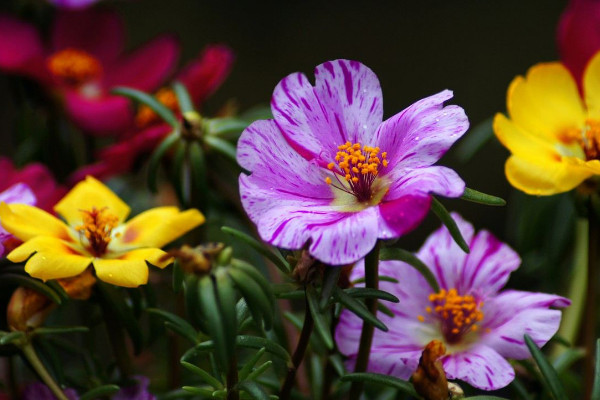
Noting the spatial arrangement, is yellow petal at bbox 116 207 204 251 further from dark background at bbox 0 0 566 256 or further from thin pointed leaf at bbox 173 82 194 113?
dark background at bbox 0 0 566 256

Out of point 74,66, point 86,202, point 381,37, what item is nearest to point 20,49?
point 74,66

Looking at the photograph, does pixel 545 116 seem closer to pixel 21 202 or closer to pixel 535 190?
pixel 535 190

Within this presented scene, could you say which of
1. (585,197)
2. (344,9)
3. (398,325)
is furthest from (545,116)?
(344,9)

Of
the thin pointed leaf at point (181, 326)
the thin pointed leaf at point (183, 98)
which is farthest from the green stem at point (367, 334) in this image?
the thin pointed leaf at point (183, 98)

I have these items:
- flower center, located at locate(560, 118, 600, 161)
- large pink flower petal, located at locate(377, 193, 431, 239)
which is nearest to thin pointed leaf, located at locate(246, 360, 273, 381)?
large pink flower petal, located at locate(377, 193, 431, 239)

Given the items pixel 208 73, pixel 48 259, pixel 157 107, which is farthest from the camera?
pixel 208 73

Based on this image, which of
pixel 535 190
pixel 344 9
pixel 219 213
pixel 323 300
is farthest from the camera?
pixel 344 9

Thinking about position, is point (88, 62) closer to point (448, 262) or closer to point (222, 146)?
point (222, 146)
